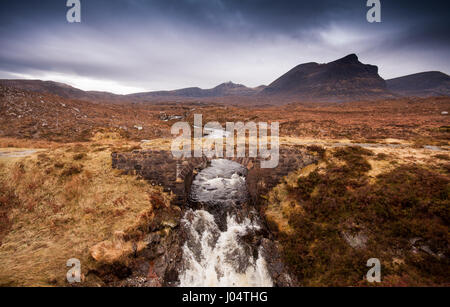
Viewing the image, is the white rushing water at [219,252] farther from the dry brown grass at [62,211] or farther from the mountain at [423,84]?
the mountain at [423,84]

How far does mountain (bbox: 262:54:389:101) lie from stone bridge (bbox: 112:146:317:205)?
464ft

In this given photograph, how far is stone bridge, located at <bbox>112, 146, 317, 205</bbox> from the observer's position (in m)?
14.1

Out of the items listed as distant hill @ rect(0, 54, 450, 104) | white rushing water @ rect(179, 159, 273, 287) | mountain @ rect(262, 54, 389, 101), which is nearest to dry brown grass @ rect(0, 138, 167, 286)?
white rushing water @ rect(179, 159, 273, 287)

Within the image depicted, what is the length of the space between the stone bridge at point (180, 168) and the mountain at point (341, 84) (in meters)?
141

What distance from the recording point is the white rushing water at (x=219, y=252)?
410 inches

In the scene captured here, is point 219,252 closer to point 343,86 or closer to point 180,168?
point 180,168

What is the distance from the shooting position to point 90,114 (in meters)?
37.5

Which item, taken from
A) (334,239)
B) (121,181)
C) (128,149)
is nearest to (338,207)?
(334,239)

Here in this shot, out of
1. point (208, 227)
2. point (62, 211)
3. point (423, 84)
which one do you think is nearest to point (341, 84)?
point (423, 84)

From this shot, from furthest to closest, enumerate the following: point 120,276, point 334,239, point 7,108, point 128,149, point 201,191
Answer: point 7,108
point 201,191
point 128,149
point 334,239
point 120,276

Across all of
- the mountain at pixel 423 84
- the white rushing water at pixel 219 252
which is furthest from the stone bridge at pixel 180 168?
the mountain at pixel 423 84

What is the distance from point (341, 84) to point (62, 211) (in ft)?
629

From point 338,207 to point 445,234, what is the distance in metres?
4.29
